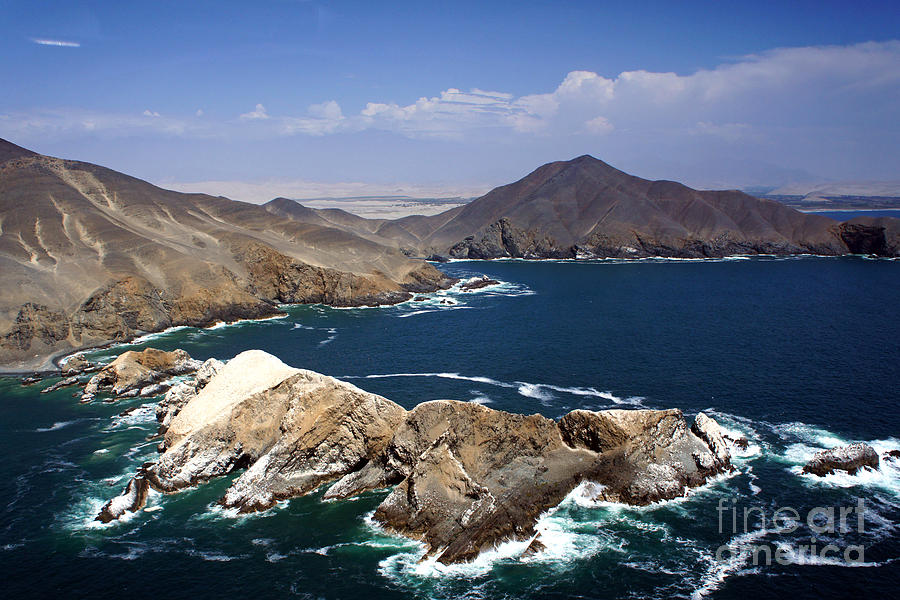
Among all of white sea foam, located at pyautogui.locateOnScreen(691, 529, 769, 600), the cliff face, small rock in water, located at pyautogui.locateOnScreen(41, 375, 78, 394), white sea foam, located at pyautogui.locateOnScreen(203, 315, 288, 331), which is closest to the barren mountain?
the cliff face

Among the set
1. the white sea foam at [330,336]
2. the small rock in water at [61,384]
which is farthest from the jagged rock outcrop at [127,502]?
the white sea foam at [330,336]

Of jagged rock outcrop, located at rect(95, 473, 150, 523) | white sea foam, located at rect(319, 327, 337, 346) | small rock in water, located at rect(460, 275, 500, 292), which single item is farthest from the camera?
small rock in water, located at rect(460, 275, 500, 292)

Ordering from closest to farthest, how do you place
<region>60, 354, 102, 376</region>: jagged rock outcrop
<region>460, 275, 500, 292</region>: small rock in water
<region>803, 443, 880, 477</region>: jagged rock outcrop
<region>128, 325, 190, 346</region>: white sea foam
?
1. <region>803, 443, 880, 477</region>: jagged rock outcrop
2. <region>60, 354, 102, 376</region>: jagged rock outcrop
3. <region>128, 325, 190, 346</region>: white sea foam
4. <region>460, 275, 500, 292</region>: small rock in water

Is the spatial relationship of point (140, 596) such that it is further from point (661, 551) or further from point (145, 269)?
point (145, 269)

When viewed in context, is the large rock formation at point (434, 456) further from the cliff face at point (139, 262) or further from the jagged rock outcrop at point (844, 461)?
the cliff face at point (139, 262)

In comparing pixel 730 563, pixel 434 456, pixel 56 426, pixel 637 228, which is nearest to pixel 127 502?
pixel 434 456

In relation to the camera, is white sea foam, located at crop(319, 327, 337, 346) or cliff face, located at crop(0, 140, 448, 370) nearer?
white sea foam, located at crop(319, 327, 337, 346)

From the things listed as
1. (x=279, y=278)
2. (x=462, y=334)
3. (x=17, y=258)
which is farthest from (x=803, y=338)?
(x=17, y=258)

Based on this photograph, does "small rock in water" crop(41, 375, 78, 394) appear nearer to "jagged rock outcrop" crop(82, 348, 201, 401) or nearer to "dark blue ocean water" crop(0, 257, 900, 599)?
"dark blue ocean water" crop(0, 257, 900, 599)
